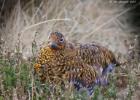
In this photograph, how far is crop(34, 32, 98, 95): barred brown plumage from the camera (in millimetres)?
5441

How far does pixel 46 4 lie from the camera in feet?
30.6

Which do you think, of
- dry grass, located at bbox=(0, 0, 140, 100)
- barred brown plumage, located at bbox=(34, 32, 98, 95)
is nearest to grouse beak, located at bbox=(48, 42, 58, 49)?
barred brown plumage, located at bbox=(34, 32, 98, 95)

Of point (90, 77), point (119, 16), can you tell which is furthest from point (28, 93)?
point (119, 16)

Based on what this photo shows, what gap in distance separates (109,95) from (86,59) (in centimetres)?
70

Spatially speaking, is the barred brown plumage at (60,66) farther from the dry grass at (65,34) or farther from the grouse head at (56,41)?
the dry grass at (65,34)

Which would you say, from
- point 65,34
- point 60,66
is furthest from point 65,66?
point 65,34

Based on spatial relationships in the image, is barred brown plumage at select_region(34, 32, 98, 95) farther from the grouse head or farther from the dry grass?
the dry grass

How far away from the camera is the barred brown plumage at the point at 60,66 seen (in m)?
5.44

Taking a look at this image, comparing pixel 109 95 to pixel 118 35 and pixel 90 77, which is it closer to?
pixel 90 77

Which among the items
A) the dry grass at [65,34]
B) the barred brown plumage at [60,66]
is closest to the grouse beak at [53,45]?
the barred brown plumage at [60,66]

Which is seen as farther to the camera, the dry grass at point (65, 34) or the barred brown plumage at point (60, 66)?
the barred brown plumage at point (60, 66)

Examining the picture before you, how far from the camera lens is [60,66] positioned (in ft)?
18.0

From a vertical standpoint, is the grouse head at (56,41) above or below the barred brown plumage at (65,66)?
above

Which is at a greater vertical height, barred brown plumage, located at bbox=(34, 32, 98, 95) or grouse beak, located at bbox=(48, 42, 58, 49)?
grouse beak, located at bbox=(48, 42, 58, 49)
